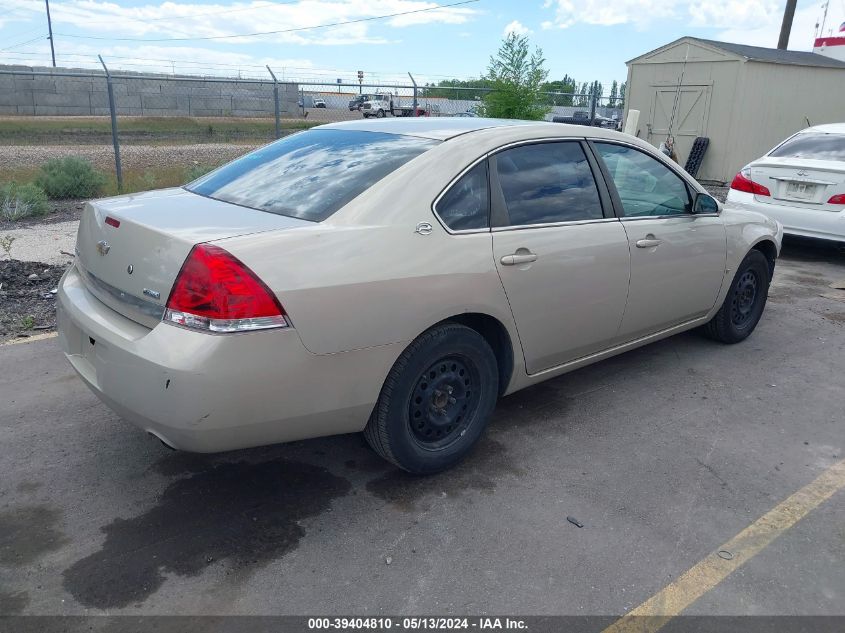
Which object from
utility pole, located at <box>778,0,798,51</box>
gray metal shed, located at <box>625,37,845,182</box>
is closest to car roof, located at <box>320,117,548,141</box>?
gray metal shed, located at <box>625,37,845,182</box>

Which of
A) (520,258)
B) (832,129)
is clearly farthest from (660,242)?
(832,129)

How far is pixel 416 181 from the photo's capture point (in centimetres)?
327

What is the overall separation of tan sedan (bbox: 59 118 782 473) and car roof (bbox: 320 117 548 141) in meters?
0.02

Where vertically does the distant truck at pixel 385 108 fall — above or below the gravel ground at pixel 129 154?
above

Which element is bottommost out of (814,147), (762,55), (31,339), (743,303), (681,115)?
(31,339)

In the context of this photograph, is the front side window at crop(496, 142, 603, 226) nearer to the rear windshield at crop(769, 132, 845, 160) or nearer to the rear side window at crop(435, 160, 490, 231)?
the rear side window at crop(435, 160, 490, 231)

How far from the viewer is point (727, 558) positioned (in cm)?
292

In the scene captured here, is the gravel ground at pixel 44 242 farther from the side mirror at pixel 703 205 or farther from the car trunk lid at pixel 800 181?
the car trunk lid at pixel 800 181

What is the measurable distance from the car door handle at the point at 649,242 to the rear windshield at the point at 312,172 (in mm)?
1458

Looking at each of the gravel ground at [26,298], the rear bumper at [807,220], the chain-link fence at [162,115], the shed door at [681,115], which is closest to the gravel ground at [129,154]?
the chain-link fence at [162,115]

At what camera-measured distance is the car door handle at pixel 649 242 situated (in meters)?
4.18

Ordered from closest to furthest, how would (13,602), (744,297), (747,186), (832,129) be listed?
1. (13,602)
2. (744,297)
3. (747,186)
4. (832,129)

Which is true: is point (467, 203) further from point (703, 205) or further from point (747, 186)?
point (747, 186)

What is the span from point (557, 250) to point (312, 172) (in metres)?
1.33
